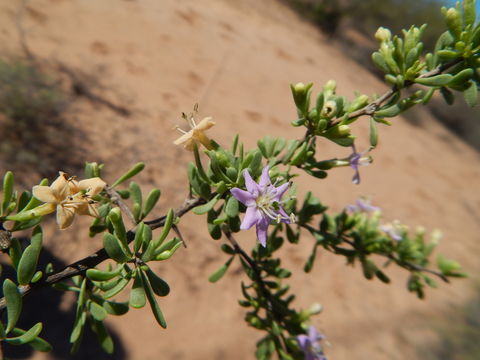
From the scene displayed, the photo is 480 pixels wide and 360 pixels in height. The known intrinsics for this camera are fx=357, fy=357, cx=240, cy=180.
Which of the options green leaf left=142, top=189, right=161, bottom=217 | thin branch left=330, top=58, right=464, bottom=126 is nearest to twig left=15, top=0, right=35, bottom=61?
green leaf left=142, top=189, right=161, bottom=217

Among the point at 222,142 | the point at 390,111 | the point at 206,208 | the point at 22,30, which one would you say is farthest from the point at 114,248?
the point at 22,30

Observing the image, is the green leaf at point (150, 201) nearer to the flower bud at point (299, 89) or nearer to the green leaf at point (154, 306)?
the green leaf at point (154, 306)

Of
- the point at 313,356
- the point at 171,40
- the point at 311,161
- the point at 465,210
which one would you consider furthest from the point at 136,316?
the point at 465,210

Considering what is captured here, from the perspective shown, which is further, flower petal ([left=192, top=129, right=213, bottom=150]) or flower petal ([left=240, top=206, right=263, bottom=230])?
flower petal ([left=192, top=129, right=213, bottom=150])

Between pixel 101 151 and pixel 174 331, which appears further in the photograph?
pixel 101 151

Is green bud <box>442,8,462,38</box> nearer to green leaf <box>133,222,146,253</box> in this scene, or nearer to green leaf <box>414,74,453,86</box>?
green leaf <box>414,74,453,86</box>

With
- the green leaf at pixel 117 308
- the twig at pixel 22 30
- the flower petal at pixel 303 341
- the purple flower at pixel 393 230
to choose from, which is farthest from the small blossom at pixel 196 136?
the twig at pixel 22 30

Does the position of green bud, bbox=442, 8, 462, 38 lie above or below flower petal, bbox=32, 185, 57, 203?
above

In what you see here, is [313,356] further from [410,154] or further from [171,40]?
[410,154]

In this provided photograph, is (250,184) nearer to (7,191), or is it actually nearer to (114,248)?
(114,248)
